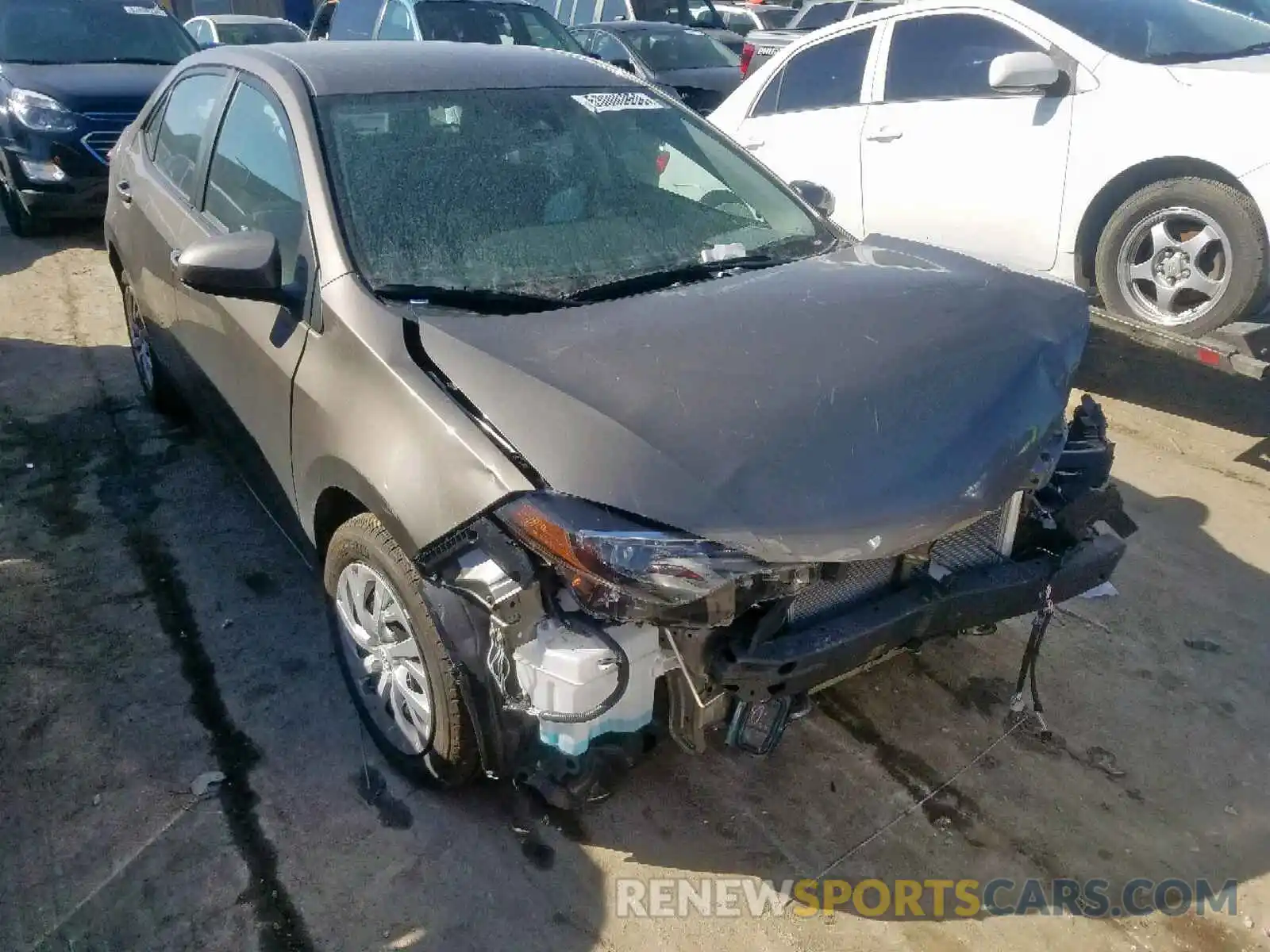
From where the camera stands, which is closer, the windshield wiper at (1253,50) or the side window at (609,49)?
the windshield wiper at (1253,50)

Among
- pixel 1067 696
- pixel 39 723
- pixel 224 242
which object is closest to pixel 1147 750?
pixel 1067 696

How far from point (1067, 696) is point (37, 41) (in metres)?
9.03

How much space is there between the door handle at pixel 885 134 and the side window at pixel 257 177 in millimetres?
3444

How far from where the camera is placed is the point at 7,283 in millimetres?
7000

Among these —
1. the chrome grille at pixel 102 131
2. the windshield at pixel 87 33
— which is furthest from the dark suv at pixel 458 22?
the chrome grille at pixel 102 131

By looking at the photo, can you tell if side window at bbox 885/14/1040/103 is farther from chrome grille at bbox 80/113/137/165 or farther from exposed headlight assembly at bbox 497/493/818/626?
chrome grille at bbox 80/113/137/165

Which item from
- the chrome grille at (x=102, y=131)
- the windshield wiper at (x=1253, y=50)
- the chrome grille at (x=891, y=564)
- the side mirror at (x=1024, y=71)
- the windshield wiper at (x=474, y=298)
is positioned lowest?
the chrome grille at (x=102, y=131)

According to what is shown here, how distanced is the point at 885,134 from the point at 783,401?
12.4ft

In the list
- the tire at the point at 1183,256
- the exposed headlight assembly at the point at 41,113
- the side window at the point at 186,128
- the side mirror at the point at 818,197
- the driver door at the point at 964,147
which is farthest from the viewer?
Answer: the exposed headlight assembly at the point at 41,113

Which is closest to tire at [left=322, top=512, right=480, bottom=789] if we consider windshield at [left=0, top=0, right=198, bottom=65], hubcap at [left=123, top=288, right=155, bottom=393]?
hubcap at [left=123, top=288, right=155, bottom=393]

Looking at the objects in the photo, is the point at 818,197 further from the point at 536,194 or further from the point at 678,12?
the point at 678,12

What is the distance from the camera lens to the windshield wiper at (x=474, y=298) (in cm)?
249

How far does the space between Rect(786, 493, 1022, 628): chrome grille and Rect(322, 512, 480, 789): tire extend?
81 centimetres

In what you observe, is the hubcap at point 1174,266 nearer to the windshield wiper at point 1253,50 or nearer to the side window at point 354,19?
the windshield wiper at point 1253,50
